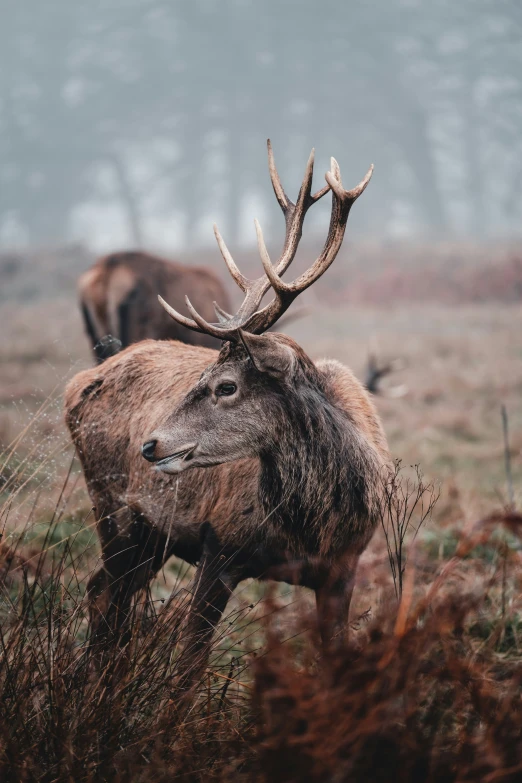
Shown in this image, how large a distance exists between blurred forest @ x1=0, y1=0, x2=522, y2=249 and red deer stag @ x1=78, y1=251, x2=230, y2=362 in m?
33.3

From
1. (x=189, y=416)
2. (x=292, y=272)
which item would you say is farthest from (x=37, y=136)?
(x=189, y=416)

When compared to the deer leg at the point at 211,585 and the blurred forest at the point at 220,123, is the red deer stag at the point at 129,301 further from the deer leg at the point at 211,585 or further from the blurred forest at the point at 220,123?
the blurred forest at the point at 220,123

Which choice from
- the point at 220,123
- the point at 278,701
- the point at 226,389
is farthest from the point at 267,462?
the point at 220,123

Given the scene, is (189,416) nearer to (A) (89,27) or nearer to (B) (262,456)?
(B) (262,456)

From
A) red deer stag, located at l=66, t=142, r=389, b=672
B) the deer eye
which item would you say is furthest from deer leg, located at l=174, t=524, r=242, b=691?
the deer eye

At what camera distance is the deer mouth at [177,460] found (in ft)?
9.70

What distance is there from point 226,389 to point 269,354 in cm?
26

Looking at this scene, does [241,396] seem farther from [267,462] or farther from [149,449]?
[149,449]

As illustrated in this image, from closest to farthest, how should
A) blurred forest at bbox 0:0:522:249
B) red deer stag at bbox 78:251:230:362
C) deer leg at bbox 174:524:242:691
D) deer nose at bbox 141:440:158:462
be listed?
deer leg at bbox 174:524:242:691 < deer nose at bbox 141:440:158:462 < red deer stag at bbox 78:251:230:362 < blurred forest at bbox 0:0:522:249

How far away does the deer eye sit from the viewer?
10.0 feet

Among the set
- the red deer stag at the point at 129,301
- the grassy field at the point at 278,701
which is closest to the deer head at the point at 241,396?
the grassy field at the point at 278,701

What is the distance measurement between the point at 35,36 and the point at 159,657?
4942 cm

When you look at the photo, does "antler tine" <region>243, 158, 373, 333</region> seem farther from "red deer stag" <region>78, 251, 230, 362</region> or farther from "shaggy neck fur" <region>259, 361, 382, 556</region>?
"red deer stag" <region>78, 251, 230, 362</region>

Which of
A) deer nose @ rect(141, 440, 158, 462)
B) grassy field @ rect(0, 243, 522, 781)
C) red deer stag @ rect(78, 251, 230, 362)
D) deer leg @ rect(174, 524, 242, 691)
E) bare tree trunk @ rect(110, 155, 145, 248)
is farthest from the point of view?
bare tree trunk @ rect(110, 155, 145, 248)
